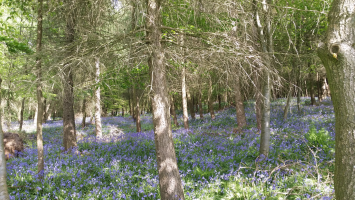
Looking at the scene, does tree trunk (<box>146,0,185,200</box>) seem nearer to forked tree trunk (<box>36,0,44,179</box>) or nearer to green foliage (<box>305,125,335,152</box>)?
forked tree trunk (<box>36,0,44,179</box>)

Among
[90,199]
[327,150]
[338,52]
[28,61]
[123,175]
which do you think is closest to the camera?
[338,52]

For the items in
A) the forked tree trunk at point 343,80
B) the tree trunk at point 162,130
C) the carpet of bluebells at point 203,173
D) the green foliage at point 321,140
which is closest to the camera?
the forked tree trunk at point 343,80

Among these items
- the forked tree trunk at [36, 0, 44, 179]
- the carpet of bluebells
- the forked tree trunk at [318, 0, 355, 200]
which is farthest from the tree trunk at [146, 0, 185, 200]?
the forked tree trunk at [36, 0, 44, 179]

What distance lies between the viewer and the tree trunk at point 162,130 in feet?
13.1

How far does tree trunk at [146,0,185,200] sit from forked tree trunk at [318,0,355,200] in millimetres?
2480

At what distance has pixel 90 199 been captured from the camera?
4461mm

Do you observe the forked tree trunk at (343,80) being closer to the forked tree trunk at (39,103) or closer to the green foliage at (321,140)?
the green foliage at (321,140)

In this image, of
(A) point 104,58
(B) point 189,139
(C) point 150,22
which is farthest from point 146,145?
(C) point 150,22

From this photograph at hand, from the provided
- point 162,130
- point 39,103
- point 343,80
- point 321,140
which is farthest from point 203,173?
point 39,103

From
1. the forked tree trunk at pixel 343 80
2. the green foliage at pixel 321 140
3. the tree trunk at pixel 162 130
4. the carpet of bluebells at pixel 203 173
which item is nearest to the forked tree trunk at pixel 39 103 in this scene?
the carpet of bluebells at pixel 203 173

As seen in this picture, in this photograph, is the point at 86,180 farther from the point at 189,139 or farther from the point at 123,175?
the point at 189,139

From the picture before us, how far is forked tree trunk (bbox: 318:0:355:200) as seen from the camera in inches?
84.7

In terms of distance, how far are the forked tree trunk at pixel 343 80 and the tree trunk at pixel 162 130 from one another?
2480 mm

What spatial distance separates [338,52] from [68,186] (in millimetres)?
5792
